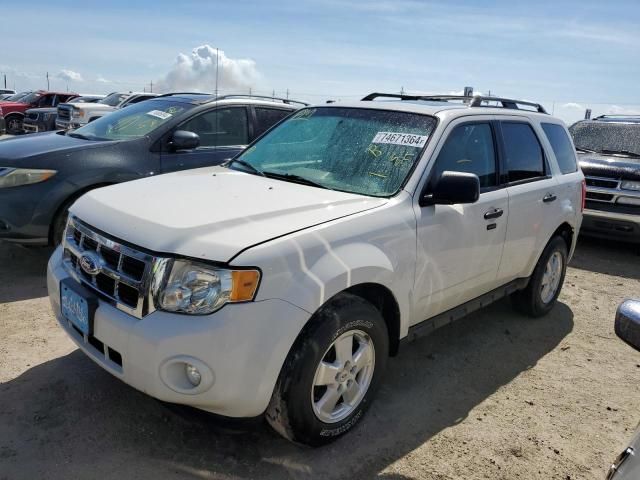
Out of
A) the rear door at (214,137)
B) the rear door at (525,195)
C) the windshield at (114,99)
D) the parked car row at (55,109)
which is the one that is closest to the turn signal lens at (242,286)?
the rear door at (525,195)

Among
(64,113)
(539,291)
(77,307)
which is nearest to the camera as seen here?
(77,307)

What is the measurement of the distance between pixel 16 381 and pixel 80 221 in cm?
115

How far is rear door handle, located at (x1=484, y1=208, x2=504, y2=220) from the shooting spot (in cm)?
373

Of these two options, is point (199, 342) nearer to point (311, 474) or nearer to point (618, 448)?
point (311, 474)

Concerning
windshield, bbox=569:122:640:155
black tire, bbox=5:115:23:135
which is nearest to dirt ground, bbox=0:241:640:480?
→ windshield, bbox=569:122:640:155

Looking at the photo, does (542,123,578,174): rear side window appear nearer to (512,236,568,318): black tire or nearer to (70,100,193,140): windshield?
(512,236,568,318): black tire

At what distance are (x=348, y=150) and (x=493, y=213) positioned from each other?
1.11 m

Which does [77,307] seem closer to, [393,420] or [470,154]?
[393,420]

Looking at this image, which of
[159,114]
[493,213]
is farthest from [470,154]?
[159,114]

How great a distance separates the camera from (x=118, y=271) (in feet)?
8.57

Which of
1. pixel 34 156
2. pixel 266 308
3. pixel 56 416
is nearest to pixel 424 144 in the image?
pixel 266 308

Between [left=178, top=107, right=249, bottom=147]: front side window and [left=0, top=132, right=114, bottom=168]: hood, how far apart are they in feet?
3.19

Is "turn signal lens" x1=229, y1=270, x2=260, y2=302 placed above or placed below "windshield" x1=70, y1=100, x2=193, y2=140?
below

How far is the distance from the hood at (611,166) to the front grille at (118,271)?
22.3 ft
